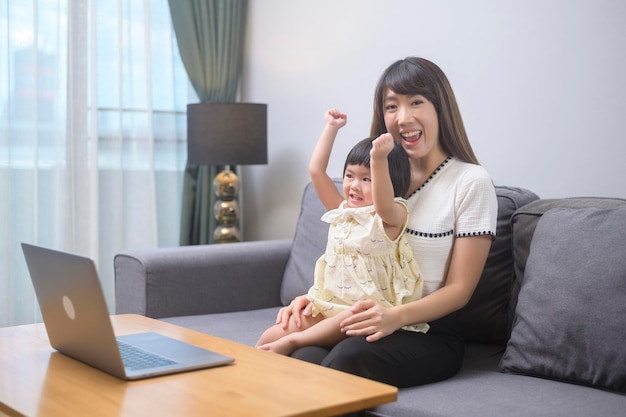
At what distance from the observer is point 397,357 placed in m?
1.85

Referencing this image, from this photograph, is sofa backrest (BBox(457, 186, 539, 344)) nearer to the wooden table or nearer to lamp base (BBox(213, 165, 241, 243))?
the wooden table

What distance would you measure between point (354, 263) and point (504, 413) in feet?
1.88

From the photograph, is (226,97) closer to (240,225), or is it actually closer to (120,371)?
(240,225)

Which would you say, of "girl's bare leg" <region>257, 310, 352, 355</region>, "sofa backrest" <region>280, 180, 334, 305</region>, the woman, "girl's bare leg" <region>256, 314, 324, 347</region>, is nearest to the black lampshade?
"sofa backrest" <region>280, 180, 334, 305</region>

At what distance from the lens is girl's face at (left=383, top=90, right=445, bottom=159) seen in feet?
7.08

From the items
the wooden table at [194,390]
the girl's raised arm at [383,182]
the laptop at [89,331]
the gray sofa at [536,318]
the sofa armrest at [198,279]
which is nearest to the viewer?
the wooden table at [194,390]

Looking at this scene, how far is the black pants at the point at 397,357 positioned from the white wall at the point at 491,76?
0.85m

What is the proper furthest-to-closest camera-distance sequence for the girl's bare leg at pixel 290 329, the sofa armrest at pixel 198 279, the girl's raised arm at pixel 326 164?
the sofa armrest at pixel 198 279 < the girl's raised arm at pixel 326 164 < the girl's bare leg at pixel 290 329

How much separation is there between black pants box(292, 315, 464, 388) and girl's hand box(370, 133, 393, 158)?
425 millimetres

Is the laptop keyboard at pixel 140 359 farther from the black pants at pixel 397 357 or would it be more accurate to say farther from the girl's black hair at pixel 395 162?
the girl's black hair at pixel 395 162

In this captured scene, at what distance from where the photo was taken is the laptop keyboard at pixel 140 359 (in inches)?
59.3

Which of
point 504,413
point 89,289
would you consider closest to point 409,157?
point 504,413

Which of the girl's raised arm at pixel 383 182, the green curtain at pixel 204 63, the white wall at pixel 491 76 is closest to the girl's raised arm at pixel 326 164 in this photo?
the girl's raised arm at pixel 383 182

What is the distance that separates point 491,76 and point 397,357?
1304 millimetres
